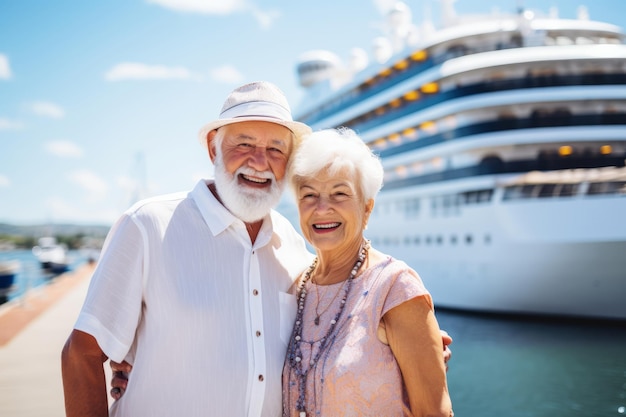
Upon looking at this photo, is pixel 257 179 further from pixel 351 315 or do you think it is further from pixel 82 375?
pixel 82 375

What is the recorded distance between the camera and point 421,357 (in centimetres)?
231

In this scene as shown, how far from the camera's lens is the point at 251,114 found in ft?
9.01

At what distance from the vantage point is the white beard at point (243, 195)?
275cm

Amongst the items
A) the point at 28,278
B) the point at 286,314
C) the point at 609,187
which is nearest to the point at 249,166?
the point at 286,314

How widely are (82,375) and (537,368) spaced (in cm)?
1118

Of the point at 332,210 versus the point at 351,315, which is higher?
the point at 332,210

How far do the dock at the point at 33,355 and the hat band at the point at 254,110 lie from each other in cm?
441

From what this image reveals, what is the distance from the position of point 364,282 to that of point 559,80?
16.5 meters

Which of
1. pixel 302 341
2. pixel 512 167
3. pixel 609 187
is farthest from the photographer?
pixel 512 167

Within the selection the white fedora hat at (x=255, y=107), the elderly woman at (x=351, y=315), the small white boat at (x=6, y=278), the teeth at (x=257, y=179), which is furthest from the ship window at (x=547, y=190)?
the small white boat at (x=6, y=278)

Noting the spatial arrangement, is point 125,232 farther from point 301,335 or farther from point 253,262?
point 301,335

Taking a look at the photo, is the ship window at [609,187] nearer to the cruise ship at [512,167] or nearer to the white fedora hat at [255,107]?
the cruise ship at [512,167]

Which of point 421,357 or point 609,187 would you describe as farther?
point 609,187

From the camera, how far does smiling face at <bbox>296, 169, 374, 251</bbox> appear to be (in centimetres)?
272
